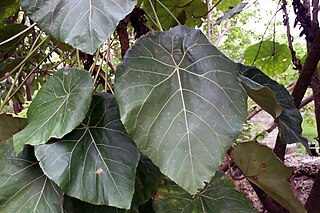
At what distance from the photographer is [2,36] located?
0.96 metres

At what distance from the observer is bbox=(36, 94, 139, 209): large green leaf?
0.51 metres

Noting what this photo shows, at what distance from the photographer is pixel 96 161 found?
1.79 feet

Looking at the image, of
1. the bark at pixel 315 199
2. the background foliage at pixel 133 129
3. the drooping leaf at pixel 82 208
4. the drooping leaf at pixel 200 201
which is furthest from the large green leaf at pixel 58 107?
the bark at pixel 315 199

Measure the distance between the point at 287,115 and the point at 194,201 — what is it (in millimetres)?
269

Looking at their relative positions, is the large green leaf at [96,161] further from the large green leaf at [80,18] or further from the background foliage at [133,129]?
the large green leaf at [80,18]

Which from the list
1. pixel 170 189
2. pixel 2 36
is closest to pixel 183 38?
pixel 170 189

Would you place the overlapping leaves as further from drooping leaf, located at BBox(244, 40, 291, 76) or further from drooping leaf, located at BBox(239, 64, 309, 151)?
drooping leaf, located at BBox(239, 64, 309, 151)

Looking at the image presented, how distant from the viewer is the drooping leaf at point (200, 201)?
63cm

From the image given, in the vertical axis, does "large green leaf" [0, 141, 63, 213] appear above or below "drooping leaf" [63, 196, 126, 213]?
above

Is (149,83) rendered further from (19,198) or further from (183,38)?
(19,198)

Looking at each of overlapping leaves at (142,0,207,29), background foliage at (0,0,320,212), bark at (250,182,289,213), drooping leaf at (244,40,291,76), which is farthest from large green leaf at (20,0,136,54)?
drooping leaf at (244,40,291,76)

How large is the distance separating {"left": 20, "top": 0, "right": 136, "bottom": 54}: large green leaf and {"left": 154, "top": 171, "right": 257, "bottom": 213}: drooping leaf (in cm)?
29

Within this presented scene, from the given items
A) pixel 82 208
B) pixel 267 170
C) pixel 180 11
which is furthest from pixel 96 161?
pixel 180 11

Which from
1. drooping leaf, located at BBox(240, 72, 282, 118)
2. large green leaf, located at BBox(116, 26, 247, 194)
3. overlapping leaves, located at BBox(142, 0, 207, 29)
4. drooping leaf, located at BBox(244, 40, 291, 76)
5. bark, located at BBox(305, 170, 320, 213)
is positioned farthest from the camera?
drooping leaf, located at BBox(244, 40, 291, 76)
